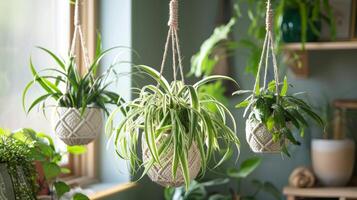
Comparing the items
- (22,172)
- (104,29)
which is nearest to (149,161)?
(22,172)

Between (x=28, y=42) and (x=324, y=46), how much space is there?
128 cm

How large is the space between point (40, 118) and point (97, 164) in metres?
0.42

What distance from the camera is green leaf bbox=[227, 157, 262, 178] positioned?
2.75 meters

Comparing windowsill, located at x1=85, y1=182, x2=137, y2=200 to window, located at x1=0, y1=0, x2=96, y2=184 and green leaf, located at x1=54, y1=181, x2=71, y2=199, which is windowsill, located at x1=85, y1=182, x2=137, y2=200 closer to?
window, located at x1=0, y1=0, x2=96, y2=184

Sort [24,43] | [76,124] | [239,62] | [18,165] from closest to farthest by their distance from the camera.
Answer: [18,165], [76,124], [24,43], [239,62]

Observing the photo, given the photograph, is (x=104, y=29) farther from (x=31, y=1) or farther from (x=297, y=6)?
(x=297, y=6)

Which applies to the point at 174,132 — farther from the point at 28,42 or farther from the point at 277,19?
the point at 277,19

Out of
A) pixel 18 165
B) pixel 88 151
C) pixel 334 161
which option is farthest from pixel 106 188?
pixel 334 161

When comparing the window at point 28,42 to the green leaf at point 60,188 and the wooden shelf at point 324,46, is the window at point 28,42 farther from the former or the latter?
the wooden shelf at point 324,46

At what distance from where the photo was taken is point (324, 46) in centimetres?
265

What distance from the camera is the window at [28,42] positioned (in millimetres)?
2186

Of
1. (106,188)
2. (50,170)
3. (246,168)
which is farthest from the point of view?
(246,168)

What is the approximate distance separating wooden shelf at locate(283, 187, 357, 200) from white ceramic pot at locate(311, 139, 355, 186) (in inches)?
2.1

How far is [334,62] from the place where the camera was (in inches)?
113
